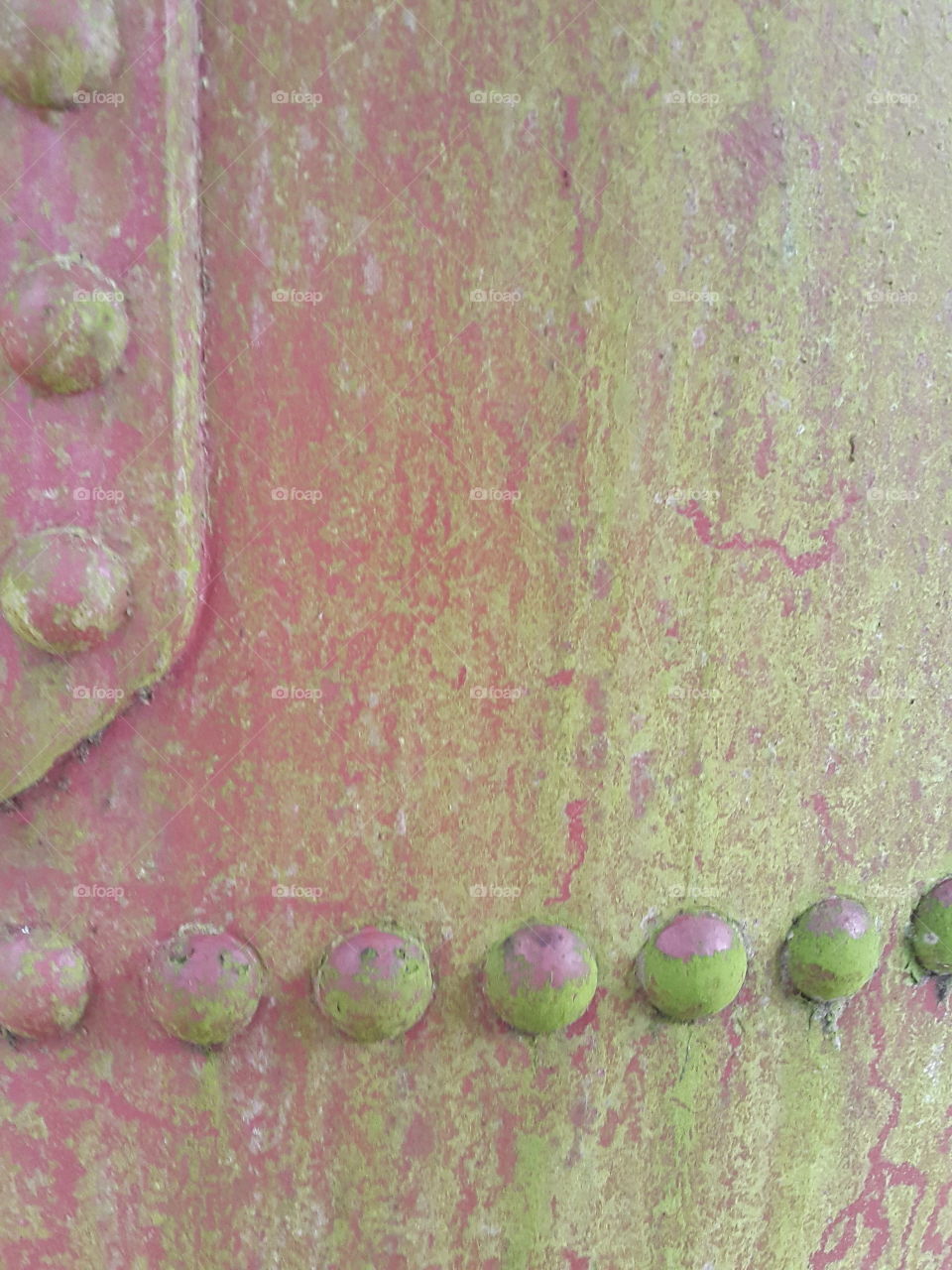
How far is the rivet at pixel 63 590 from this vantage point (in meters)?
0.45

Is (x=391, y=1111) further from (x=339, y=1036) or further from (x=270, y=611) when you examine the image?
(x=270, y=611)

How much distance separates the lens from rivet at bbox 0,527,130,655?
17.8 inches

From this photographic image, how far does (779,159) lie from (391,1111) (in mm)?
583

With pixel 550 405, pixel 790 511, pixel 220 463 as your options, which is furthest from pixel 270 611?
pixel 790 511

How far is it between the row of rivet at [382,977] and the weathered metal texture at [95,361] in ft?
0.40

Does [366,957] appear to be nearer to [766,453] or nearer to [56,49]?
[766,453]

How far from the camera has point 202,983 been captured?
19.8 inches

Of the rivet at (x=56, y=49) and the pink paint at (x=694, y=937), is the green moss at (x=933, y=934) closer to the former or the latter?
the pink paint at (x=694, y=937)

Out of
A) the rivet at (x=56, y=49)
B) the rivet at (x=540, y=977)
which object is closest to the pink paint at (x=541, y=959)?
the rivet at (x=540, y=977)

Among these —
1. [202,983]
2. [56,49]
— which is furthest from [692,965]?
[56,49]

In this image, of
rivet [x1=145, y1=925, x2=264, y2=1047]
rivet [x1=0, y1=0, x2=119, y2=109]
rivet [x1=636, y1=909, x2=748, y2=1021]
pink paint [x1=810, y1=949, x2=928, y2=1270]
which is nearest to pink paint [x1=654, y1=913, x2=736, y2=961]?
rivet [x1=636, y1=909, x2=748, y2=1021]

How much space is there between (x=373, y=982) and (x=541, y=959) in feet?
0.31

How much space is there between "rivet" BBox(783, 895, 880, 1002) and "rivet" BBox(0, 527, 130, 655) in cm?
43

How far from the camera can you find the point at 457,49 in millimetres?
475
